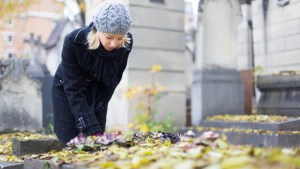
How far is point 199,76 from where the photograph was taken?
8.41 m

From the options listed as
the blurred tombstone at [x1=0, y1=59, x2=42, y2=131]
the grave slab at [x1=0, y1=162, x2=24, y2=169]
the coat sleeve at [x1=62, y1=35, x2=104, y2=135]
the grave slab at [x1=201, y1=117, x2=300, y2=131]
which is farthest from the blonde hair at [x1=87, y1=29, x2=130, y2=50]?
the blurred tombstone at [x1=0, y1=59, x2=42, y2=131]

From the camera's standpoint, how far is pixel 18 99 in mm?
7285

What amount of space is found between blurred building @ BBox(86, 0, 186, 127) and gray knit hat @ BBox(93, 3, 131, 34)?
5759mm

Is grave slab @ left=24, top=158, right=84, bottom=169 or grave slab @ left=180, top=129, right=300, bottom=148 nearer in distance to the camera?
grave slab @ left=24, top=158, right=84, bottom=169

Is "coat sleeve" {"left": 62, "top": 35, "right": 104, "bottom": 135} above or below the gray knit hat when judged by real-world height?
below

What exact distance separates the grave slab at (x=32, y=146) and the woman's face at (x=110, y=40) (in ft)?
4.86

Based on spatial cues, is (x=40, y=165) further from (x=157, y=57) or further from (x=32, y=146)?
(x=157, y=57)

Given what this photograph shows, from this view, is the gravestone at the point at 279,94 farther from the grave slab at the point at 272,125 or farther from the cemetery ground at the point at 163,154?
the cemetery ground at the point at 163,154

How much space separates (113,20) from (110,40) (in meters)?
0.15

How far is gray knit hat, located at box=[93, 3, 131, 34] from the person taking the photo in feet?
9.66

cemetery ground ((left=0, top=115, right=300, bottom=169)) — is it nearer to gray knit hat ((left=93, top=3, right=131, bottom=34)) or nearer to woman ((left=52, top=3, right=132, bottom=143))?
woman ((left=52, top=3, right=132, bottom=143))

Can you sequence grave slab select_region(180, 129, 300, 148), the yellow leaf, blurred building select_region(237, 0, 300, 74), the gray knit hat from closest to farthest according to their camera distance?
the gray knit hat < grave slab select_region(180, 129, 300, 148) < blurred building select_region(237, 0, 300, 74) < the yellow leaf

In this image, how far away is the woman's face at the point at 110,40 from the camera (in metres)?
3.02

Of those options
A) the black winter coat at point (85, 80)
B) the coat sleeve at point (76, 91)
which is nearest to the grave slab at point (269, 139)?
the black winter coat at point (85, 80)
